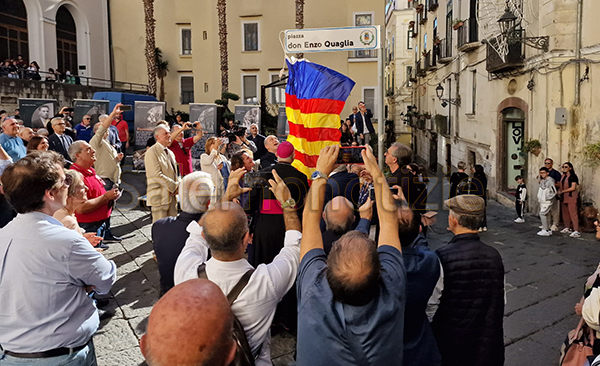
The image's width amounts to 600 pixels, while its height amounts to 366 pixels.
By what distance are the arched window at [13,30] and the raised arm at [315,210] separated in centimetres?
2656

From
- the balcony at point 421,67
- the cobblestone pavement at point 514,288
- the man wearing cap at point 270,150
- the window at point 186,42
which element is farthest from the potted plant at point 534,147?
the window at point 186,42

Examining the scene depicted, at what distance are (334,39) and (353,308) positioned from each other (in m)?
4.86

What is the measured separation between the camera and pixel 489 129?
1424 centimetres

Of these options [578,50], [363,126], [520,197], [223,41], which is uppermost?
[223,41]

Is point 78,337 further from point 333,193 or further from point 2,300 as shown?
point 333,193

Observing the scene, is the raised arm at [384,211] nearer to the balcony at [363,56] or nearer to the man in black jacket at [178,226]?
the man in black jacket at [178,226]

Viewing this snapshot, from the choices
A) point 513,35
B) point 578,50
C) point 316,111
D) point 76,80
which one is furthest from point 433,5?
point 76,80

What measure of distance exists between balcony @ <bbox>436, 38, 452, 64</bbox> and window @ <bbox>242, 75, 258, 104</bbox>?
36.0 ft

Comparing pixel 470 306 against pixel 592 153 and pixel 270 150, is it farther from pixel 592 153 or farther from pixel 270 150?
pixel 592 153

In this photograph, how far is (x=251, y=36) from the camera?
27.2 m

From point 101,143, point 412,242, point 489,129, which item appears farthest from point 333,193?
point 489,129

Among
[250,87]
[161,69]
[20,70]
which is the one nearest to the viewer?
[20,70]

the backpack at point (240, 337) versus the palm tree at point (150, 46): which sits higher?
the palm tree at point (150, 46)

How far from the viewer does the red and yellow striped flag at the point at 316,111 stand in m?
6.05
